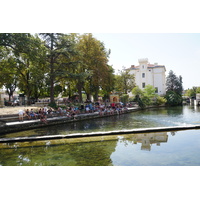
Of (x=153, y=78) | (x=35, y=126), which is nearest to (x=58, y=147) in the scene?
(x=35, y=126)

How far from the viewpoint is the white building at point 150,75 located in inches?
1951

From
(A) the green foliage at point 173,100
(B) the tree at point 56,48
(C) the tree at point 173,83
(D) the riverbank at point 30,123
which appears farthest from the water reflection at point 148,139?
(C) the tree at point 173,83

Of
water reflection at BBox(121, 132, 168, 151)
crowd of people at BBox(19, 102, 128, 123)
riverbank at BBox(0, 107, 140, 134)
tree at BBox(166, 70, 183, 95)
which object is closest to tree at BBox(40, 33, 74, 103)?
crowd of people at BBox(19, 102, 128, 123)

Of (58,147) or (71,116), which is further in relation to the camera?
(71,116)

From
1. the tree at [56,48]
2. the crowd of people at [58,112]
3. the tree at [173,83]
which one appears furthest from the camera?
the tree at [173,83]

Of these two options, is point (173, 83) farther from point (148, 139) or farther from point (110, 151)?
point (110, 151)

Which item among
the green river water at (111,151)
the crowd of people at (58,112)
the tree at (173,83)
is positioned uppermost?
the tree at (173,83)

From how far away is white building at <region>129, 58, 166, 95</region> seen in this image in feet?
163

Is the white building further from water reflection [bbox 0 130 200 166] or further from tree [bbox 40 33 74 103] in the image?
water reflection [bbox 0 130 200 166]

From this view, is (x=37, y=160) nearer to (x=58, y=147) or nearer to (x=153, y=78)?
(x=58, y=147)

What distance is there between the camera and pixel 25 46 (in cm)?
1359

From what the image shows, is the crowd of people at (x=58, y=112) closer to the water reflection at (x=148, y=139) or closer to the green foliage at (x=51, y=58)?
the green foliage at (x=51, y=58)

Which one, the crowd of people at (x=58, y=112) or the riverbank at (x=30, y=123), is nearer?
the riverbank at (x=30, y=123)

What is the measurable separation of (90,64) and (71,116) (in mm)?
13119
